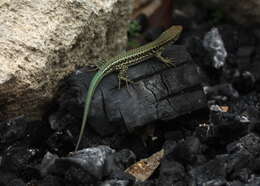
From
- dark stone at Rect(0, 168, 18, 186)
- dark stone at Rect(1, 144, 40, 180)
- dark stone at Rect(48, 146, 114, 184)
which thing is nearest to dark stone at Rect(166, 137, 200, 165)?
dark stone at Rect(48, 146, 114, 184)

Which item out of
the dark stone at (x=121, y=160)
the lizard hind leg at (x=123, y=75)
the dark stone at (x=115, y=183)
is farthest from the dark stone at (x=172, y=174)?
the lizard hind leg at (x=123, y=75)

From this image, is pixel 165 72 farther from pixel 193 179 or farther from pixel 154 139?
pixel 193 179

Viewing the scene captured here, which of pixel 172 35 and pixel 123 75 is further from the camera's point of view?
pixel 172 35

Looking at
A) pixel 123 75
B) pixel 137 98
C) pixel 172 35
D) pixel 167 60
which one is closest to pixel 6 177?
pixel 137 98

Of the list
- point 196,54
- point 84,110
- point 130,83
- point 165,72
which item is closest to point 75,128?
point 84,110

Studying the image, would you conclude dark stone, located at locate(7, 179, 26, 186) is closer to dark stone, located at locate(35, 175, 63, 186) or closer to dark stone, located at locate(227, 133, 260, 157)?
dark stone, located at locate(35, 175, 63, 186)

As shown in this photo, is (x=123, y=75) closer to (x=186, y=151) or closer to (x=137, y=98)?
(x=137, y=98)

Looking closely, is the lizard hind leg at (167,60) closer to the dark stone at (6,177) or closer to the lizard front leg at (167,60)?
the lizard front leg at (167,60)
